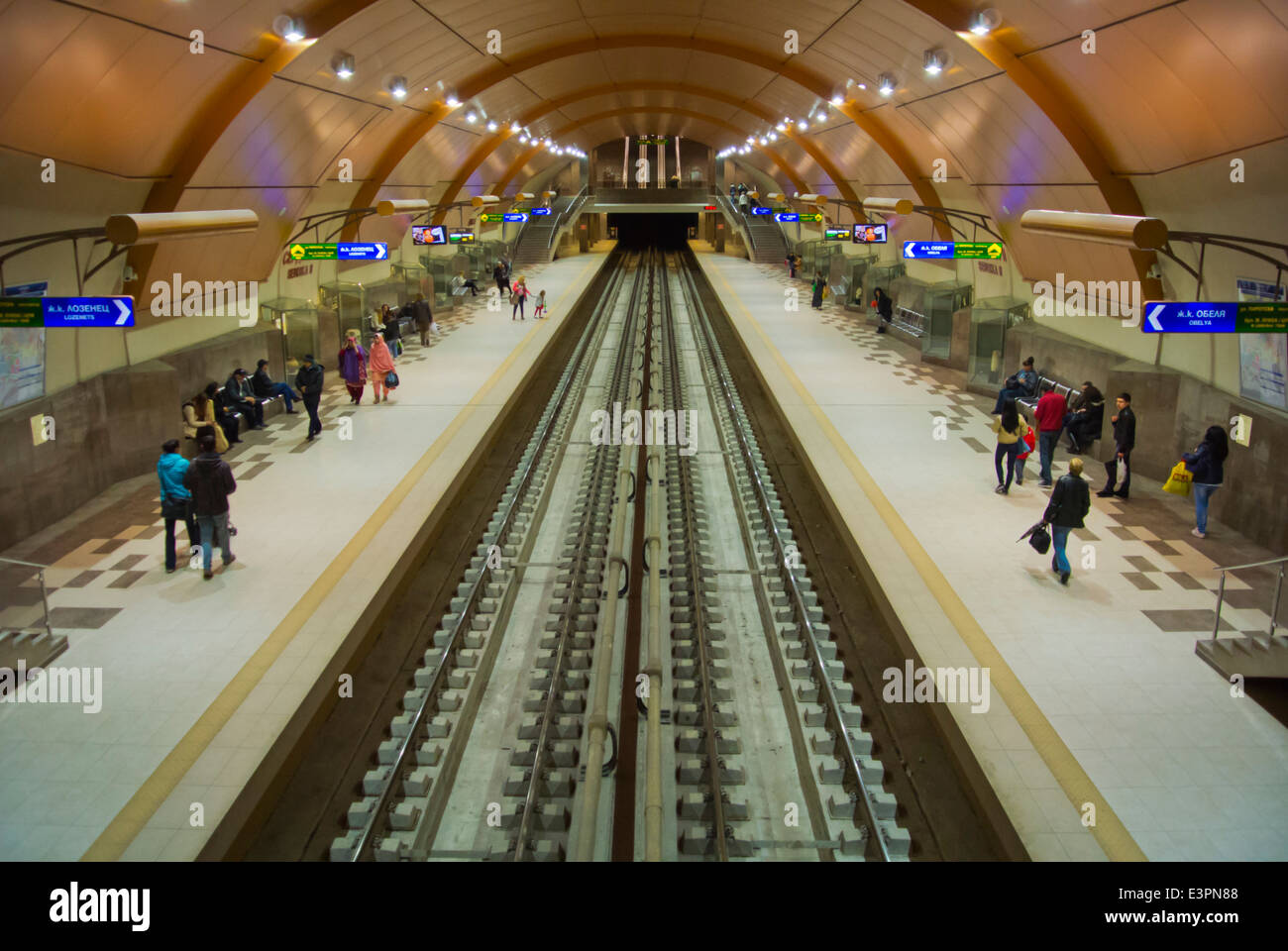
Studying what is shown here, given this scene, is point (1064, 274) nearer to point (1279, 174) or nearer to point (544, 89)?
point (1279, 174)

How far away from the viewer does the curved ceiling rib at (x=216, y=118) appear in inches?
481

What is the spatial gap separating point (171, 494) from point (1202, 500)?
428 inches

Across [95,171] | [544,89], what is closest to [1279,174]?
[95,171]

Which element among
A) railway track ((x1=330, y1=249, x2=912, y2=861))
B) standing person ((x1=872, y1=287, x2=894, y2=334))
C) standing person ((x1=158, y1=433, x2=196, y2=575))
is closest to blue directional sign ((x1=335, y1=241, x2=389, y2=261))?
railway track ((x1=330, y1=249, x2=912, y2=861))

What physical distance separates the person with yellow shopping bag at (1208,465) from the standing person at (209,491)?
998 centimetres

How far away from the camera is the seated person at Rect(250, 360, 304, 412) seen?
15875mm

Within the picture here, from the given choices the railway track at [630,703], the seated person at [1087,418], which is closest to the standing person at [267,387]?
the railway track at [630,703]

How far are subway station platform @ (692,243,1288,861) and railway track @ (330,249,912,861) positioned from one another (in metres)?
0.95

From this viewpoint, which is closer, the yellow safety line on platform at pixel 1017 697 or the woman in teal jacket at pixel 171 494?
the yellow safety line on platform at pixel 1017 697

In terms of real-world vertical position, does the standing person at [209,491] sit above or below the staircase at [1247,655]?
above

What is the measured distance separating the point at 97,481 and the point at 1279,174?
44.3ft

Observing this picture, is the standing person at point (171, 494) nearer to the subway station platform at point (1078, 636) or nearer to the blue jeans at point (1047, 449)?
the subway station platform at point (1078, 636)

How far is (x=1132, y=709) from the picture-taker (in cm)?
728
